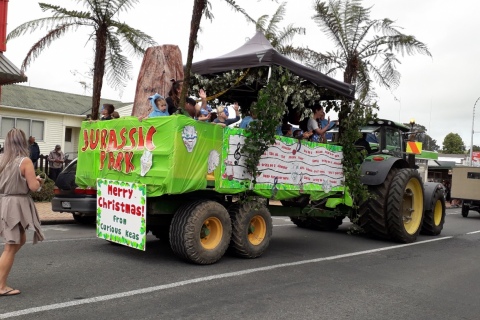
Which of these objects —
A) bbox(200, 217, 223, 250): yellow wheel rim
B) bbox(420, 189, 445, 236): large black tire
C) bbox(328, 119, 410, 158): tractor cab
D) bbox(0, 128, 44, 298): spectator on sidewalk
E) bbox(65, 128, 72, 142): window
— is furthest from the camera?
bbox(65, 128, 72, 142): window

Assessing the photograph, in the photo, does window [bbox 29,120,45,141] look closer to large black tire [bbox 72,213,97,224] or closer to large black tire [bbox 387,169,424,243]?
large black tire [bbox 72,213,97,224]

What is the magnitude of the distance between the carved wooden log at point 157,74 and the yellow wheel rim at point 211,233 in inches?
193

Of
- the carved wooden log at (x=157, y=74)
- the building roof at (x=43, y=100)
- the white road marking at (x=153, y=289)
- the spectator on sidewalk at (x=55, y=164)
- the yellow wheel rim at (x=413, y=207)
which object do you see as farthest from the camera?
the building roof at (x=43, y=100)

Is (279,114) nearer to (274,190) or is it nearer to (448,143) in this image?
(274,190)

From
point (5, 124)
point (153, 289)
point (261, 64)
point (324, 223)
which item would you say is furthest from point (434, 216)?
point (5, 124)

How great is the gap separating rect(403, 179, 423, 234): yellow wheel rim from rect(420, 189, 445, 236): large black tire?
99cm

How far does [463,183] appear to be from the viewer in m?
20.2

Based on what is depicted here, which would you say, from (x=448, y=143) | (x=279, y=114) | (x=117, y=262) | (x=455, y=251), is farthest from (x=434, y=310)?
(x=448, y=143)

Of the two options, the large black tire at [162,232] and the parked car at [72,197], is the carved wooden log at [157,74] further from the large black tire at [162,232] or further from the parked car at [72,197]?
the large black tire at [162,232]

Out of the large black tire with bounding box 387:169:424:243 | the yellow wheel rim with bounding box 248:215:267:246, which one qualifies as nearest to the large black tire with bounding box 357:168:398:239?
the large black tire with bounding box 387:169:424:243

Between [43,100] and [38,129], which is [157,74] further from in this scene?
[43,100]

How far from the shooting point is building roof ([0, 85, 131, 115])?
24.5 metres

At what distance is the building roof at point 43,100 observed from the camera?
2452cm

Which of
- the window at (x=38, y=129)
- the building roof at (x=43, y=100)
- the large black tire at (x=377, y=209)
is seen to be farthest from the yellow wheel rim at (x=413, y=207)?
the window at (x=38, y=129)
